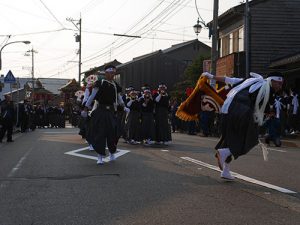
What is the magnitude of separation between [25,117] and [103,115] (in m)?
19.0

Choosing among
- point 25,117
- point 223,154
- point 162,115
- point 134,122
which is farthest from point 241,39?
point 223,154

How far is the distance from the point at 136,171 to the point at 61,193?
248 centimetres

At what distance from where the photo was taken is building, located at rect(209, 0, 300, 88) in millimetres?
30188

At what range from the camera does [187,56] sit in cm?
6362

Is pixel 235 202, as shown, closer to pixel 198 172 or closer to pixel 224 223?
pixel 224 223

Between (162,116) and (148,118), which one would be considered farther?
(148,118)

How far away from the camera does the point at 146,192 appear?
24.7ft

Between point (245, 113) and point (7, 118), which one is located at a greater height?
point (245, 113)

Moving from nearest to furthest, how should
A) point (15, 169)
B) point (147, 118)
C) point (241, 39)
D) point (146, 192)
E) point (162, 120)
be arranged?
1. point (146, 192)
2. point (15, 169)
3. point (162, 120)
4. point (147, 118)
5. point (241, 39)

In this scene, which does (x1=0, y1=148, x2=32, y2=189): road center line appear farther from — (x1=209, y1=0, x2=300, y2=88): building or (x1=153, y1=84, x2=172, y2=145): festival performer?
(x1=209, y1=0, x2=300, y2=88): building

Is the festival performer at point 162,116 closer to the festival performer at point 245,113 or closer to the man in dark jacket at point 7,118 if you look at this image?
the man in dark jacket at point 7,118

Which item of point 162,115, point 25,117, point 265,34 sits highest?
point 265,34

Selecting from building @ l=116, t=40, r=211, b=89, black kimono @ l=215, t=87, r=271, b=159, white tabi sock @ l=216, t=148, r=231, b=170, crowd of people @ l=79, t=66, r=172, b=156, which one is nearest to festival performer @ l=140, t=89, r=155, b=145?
crowd of people @ l=79, t=66, r=172, b=156

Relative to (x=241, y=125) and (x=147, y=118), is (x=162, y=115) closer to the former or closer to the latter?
(x=147, y=118)
